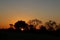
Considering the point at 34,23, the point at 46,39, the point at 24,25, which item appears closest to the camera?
the point at 46,39

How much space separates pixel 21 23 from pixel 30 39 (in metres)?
54.7

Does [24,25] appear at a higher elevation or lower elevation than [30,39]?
higher

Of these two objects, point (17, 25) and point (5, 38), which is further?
point (17, 25)

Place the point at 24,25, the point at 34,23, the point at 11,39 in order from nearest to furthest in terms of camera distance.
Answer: the point at 11,39 < the point at 34,23 < the point at 24,25

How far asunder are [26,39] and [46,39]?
8.76ft

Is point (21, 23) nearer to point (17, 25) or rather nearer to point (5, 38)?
point (17, 25)

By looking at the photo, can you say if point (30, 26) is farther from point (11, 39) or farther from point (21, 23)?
point (11, 39)

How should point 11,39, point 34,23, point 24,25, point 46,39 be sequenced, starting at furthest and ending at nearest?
point 24,25, point 34,23, point 46,39, point 11,39

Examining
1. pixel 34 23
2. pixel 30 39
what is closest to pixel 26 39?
pixel 30 39

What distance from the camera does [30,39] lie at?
21719 mm

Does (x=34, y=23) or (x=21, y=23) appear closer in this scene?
(x=34, y=23)

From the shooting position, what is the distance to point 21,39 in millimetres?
21203

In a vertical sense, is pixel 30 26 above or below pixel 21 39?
above

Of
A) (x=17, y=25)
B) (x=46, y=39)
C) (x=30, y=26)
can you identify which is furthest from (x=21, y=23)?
(x=46, y=39)
